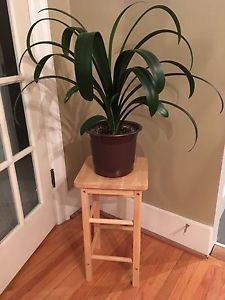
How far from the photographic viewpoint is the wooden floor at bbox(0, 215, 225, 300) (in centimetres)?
126

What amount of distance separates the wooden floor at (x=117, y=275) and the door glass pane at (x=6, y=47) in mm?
981

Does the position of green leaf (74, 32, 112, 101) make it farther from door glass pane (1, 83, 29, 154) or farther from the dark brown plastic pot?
door glass pane (1, 83, 29, 154)

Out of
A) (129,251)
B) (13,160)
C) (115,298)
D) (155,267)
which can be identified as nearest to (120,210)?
(129,251)

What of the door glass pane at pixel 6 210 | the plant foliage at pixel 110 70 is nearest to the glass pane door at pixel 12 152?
the door glass pane at pixel 6 210

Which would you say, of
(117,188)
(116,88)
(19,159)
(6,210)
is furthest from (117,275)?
(116,88)

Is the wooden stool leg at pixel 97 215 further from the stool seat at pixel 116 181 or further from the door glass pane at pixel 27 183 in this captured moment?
the door glass pane at pixel 27 183

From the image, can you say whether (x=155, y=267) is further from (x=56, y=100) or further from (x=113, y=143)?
(x=56, y=100)

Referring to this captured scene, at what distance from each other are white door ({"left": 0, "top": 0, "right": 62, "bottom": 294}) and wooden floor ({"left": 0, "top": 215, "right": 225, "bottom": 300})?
89 mm

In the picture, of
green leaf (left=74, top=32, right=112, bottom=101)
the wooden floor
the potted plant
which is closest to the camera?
green leaf (left=74, top=32, right=112, bottom=101)

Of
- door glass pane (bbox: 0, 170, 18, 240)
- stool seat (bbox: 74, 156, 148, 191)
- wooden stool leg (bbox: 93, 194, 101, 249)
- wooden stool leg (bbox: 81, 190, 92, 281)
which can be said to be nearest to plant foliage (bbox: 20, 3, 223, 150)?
stool seat (bbox: 74, 156, 148, 191)

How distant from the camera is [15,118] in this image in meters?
1.30

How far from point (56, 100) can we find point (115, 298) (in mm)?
1035

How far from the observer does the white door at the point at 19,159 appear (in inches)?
46.9

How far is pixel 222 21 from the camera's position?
104 cm
